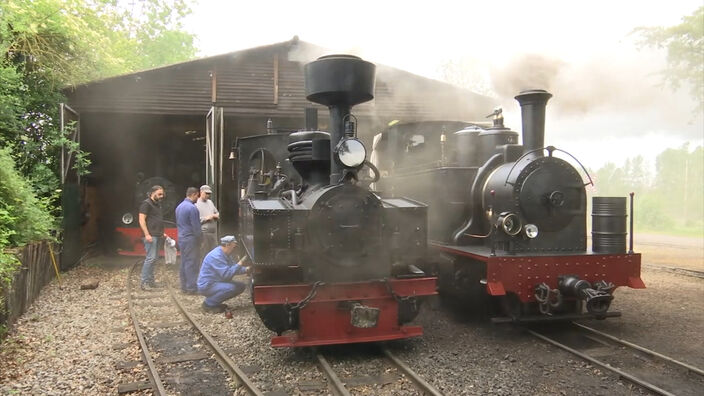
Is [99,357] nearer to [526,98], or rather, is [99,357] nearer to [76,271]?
[526,98]

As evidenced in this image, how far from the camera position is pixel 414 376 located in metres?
4.19

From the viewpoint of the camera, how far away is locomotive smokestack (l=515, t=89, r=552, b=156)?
579 cm

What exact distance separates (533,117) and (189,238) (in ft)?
17.2

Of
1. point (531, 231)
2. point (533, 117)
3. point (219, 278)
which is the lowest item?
point (219, 278)

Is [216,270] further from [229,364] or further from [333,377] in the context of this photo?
[333,377]

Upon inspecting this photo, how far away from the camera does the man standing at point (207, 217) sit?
8.88 metres

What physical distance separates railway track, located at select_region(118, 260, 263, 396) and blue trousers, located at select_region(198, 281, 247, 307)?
352 mm

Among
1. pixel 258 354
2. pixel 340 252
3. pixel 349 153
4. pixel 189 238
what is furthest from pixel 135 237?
pixel 349 153

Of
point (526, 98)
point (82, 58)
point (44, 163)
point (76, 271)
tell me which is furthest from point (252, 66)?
point (526, 98)

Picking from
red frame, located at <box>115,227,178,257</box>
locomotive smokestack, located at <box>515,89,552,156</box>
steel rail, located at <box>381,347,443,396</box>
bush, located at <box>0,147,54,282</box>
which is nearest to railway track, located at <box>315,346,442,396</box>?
steel rail, located at <box>381,347,443,396</box>

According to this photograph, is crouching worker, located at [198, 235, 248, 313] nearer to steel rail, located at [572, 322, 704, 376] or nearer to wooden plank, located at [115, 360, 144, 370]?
wooden plank, located at [115, 360, 144, 370]

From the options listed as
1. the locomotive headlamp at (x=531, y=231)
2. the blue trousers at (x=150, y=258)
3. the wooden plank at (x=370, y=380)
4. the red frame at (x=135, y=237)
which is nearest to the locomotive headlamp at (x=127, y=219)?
the red frame at (x=135, y=237)

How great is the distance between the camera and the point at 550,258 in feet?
17.5

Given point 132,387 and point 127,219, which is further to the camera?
point 127,219
